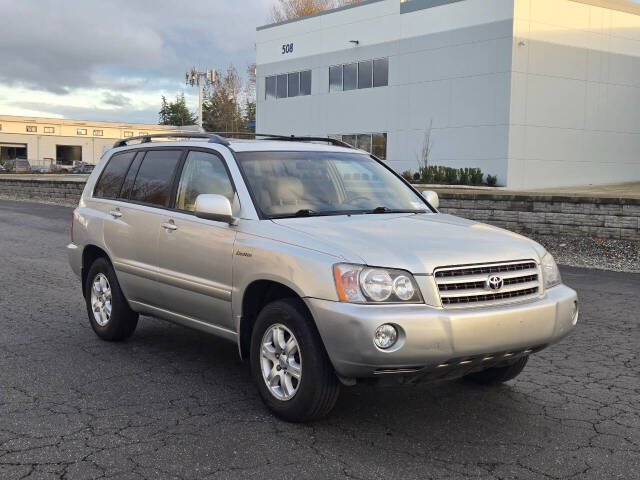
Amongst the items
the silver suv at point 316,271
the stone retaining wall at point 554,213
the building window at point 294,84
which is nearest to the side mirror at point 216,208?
the silver suv at point 316,271

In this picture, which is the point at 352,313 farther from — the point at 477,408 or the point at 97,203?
the point at 97,203

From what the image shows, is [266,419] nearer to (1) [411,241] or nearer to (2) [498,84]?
(1) [411,241]

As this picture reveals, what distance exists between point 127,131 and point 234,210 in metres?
94.3

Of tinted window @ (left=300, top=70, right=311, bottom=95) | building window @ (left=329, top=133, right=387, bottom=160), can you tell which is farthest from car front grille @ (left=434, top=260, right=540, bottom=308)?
tinted window @ (left=300, top=70, right=311, bottom=95)

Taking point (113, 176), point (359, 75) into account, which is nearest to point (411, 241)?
point (113, 176)

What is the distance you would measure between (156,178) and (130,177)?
0.51 m

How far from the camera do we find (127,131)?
9512 cm

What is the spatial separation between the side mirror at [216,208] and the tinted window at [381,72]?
110ft

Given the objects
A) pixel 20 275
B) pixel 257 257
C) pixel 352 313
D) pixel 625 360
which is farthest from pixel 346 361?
pixel 20 275

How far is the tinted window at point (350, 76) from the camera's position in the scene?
128ft

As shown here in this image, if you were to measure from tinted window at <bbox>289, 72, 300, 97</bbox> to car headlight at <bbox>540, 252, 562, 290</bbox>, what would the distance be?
39.1 m

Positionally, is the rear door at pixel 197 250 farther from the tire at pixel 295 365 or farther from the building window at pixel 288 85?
the building window at pixel 288 85

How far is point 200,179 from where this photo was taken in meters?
5.63

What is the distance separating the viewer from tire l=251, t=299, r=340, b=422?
427 cm
